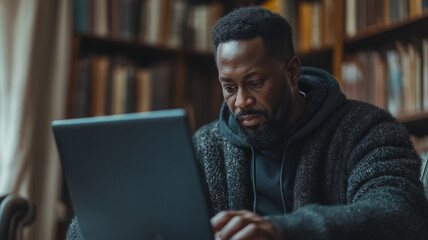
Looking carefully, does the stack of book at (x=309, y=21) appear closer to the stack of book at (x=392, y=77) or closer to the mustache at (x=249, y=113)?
the stack of book at (x=392, y=77)

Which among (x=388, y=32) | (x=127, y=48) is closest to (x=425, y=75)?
(x=388, y=32)

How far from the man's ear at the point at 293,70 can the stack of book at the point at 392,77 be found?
2.84ft

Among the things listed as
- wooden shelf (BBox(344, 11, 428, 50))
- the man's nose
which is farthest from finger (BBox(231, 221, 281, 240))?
wooden shelf (BBox(344, 11, 428, 50))

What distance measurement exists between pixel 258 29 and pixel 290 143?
28 centimetres

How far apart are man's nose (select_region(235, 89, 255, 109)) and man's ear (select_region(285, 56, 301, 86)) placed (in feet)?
0.46

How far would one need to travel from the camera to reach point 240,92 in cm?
111

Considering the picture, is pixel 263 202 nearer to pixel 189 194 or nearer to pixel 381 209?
pixel 381 209

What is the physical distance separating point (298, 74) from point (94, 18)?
1324mm

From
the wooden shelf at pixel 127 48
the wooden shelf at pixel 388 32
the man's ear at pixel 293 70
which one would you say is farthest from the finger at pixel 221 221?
the wooden shelf at pixel 127 48

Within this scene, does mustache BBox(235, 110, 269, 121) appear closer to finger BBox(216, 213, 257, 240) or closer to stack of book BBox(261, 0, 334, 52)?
finger BBox(216, 213, 257, 240)

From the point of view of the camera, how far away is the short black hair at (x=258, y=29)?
1.10 meters

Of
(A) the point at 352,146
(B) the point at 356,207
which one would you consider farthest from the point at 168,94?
(B) the point at 356,207

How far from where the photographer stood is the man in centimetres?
96

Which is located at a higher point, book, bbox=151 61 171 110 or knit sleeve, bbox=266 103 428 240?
book, bbox=151 61 171 110
